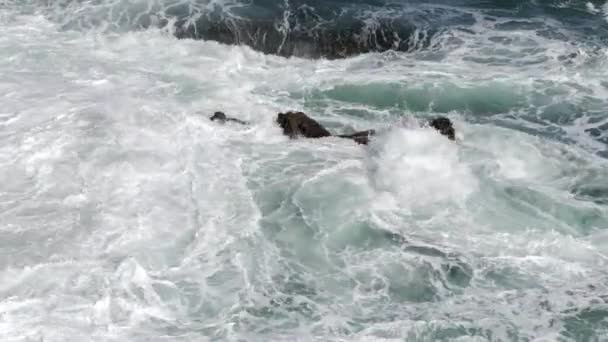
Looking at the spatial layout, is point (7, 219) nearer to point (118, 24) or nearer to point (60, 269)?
point (60, 269)

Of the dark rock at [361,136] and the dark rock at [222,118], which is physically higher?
the dark rock at [361,136]

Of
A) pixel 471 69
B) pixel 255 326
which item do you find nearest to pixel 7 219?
pixel 255 326

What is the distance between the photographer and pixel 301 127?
16.4 metres

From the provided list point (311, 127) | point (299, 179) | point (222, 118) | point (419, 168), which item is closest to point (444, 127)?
point (419, 168)

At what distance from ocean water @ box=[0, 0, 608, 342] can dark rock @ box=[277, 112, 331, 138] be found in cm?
27

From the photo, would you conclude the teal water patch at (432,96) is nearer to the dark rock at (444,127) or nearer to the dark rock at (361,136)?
the dark rock at (444,127)

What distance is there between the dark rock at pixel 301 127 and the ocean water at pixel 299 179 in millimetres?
270

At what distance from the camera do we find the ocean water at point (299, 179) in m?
11.3

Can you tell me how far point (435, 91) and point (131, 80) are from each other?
759 centimetres

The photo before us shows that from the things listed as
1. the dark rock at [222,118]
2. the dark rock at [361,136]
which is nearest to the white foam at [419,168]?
the dark rock at [361,136]

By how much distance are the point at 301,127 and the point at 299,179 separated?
199cm

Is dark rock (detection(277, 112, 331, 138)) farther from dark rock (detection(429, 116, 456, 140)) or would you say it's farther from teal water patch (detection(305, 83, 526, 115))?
dark rock (detection(429, 116, 456, 140))

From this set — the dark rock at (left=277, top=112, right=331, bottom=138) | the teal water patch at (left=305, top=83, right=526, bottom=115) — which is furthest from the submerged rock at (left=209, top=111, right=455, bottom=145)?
the teal water patch at (left=305, top=83, right=526, bottom=115)

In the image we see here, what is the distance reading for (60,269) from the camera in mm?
11844
